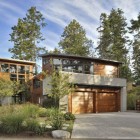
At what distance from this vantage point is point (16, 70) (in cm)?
3891

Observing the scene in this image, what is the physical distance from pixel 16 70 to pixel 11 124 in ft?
79.9

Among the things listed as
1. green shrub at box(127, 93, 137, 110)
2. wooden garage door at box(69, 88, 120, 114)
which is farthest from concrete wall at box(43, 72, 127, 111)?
green shrub at box(127, 93, 137, 110)

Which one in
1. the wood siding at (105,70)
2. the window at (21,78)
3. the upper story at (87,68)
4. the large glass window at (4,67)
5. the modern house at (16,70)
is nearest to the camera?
the upper story at (87,68)

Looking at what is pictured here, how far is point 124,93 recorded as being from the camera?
33469mm

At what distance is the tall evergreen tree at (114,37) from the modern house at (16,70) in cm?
1718

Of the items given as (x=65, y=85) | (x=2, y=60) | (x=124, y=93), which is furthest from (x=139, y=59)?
(x=65, y=85)

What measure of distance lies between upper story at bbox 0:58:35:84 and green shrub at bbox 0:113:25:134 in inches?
874

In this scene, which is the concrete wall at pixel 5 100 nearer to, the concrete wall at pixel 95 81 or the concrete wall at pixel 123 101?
the concrete wall at pixel 95 81

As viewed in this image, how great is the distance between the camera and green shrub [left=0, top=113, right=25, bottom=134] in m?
14.9

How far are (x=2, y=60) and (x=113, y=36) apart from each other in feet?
74.2

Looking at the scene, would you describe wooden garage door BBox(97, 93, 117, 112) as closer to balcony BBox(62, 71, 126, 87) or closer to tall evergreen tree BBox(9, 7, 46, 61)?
balcony BBox(62, 71, 126, 87)

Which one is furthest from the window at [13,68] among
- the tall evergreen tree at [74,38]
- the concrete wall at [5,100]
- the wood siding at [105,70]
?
the tall evergreen tree at [74,38]

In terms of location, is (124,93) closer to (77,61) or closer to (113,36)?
(77,61)

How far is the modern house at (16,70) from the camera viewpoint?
123 ft
